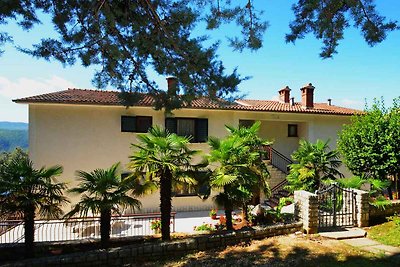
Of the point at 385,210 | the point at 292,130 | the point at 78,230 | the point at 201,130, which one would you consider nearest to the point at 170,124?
the point at 201,130

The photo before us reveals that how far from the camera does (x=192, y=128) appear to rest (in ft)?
51.1

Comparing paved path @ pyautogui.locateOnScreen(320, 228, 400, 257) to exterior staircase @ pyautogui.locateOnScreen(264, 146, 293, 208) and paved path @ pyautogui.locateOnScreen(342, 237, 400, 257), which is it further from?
exterior staircase @ pyautogui.locateOnScreen(264, 146, 293, 208)

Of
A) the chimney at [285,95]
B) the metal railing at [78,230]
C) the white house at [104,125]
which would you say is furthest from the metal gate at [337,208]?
the chimney at [285,95]

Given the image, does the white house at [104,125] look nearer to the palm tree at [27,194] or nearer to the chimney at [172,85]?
the palm tree at [27,194]

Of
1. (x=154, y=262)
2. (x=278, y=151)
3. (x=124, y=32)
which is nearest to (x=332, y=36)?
(x=124, y=32)

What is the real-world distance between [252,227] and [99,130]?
9.25 meters

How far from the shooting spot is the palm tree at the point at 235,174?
8477 millimetres

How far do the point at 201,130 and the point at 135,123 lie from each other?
12.1 feet

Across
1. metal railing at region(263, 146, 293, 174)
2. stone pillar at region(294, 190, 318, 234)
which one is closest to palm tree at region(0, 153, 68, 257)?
stone pillar at region(294, 190, 318, 234)

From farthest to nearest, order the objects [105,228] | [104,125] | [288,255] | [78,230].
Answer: [104,125], [78,230], [105,228], [288,255]

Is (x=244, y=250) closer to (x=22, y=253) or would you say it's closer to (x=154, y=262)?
(x=154, y=262)

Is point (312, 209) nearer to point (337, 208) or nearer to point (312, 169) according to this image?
point (337, 208)

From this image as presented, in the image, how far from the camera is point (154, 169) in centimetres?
802

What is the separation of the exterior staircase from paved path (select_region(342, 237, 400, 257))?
6452 mm
